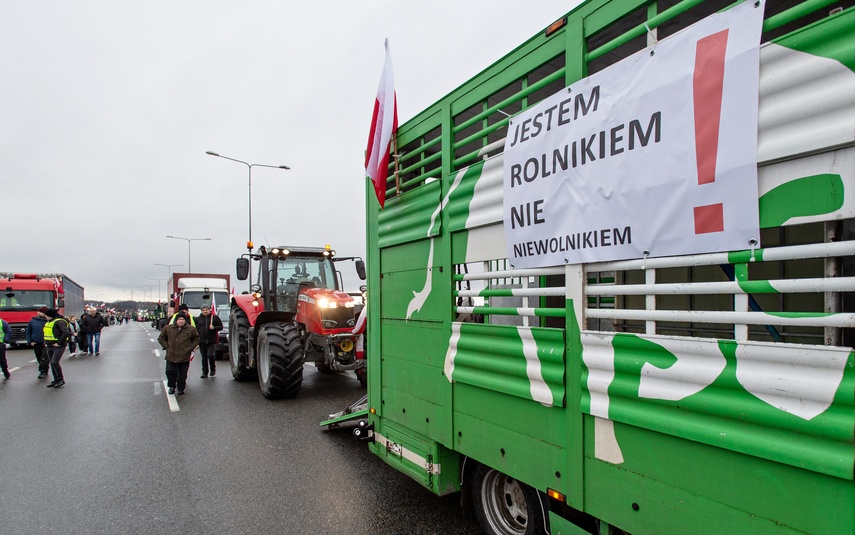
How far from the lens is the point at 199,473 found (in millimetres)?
4504

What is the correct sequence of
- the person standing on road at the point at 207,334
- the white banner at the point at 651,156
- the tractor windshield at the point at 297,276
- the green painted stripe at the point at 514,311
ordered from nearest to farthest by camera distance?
the white banner at the point at 651,156 → the green painted stripe at the point at 514,311 → the tractor windshield at the point at 297,276 → the person standing on road at the point at 207,334

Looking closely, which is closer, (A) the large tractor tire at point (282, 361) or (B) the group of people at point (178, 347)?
(A) the large tractor tire at point (282, 361)

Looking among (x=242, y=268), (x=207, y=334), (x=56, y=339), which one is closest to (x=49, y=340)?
(x=56, y=339)

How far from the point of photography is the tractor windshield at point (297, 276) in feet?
29.0

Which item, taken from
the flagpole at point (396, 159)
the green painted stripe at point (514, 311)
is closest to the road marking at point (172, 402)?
the flagpole at point (396, 159)

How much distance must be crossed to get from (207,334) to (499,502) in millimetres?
9161

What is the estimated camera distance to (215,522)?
11.6ft

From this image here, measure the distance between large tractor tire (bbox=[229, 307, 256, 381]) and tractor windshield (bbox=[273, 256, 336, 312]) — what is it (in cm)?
110

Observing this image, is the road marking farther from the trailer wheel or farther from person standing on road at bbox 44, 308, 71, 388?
the trailer wheel

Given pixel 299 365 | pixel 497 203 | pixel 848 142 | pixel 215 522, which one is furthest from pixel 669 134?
pixel 299 365

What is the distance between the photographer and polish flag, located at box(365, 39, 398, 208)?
3475 millimetres

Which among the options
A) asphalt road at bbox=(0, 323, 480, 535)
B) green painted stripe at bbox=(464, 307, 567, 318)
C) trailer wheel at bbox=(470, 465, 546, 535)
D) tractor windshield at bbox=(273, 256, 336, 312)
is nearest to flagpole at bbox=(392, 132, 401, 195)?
green painted stripe at bbox=(464, 307, 567, 318)

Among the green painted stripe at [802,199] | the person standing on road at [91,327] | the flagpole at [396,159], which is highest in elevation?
the flagpole at [396,159]

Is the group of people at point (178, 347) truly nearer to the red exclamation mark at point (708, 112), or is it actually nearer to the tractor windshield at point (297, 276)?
the tractor windshield at point (297, 276)
